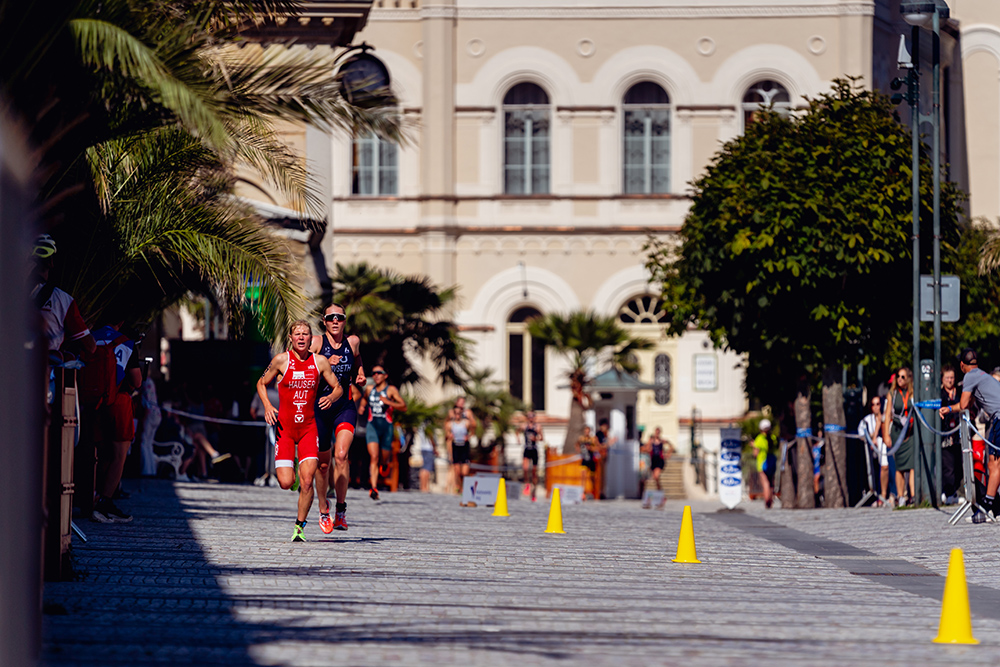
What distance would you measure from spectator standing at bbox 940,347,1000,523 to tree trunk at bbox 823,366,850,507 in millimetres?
6214

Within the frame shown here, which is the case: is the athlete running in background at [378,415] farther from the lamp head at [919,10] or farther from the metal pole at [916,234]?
the lamp head at [919,10]

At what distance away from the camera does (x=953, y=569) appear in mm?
8383

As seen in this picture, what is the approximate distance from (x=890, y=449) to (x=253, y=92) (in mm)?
12002

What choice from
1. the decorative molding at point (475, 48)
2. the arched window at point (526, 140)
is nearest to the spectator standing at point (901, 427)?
the arched window at point (526, 140)

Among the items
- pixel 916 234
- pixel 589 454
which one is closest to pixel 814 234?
pixel 916 234

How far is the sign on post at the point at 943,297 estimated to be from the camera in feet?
67.9

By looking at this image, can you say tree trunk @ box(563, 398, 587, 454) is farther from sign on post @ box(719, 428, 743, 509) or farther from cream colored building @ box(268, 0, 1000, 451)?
sign on post @ box(719, 428, 743, 509)

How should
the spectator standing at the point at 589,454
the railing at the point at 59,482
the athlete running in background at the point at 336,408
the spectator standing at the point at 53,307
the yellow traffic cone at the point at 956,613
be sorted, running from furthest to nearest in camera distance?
the spectator standing at the point at 589,454
the athlete running in background at the point at 336,408
the spectator standing at the point at 53,307
the railing at the point at 59,482
the yellow traffic cone at the point at 956,613

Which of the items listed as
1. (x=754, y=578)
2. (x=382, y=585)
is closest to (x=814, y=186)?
(x=754, y=578)

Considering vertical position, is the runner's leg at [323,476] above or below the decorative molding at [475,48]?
below

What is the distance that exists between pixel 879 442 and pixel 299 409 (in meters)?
11.4

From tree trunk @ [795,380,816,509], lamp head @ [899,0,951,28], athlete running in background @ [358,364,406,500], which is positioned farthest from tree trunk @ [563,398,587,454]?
lamp head @ [899,0,951,28]

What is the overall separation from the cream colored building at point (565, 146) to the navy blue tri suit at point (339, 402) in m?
28.9

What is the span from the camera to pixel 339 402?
1377 cm
